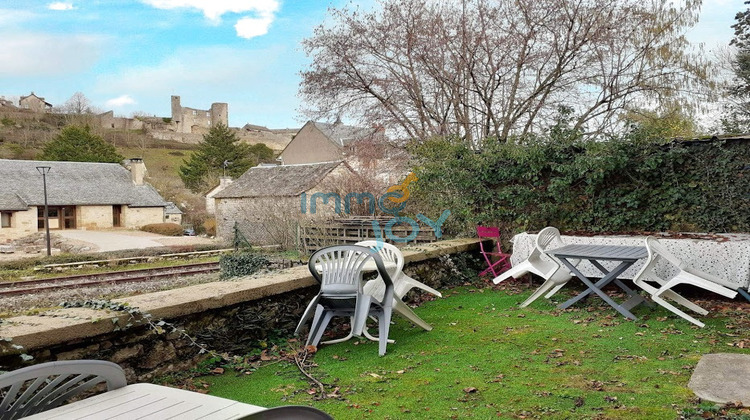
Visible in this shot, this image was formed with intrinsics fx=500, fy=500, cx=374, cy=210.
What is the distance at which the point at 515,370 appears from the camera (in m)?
3.70

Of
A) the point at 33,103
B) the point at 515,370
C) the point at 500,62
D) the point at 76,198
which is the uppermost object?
the point at 33,103

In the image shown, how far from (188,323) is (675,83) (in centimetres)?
1269

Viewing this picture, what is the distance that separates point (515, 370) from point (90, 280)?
640 inches

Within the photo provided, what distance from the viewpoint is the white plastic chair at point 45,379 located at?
143 cm

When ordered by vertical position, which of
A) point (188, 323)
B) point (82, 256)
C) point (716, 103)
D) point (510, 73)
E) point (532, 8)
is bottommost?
point (82, 256)

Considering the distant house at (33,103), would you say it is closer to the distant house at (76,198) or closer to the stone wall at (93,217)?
the distant house at (76,198)

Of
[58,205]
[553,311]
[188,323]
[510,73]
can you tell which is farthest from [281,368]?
[58,205]

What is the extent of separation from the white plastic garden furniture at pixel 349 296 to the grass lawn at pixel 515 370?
0.75ft

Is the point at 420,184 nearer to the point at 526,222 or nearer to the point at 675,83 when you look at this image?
the point at 526,222

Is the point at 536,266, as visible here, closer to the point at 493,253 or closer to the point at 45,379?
the point at 493,253

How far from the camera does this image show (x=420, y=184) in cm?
919

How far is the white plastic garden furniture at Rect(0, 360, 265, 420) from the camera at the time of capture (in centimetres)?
147

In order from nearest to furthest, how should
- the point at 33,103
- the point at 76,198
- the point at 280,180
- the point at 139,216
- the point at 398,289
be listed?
the point at 398,289 < the point at 280,180 < the point at 76,198 < the point at 139,216 < the point at 33,103

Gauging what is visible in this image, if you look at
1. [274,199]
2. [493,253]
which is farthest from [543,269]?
[274,199]
